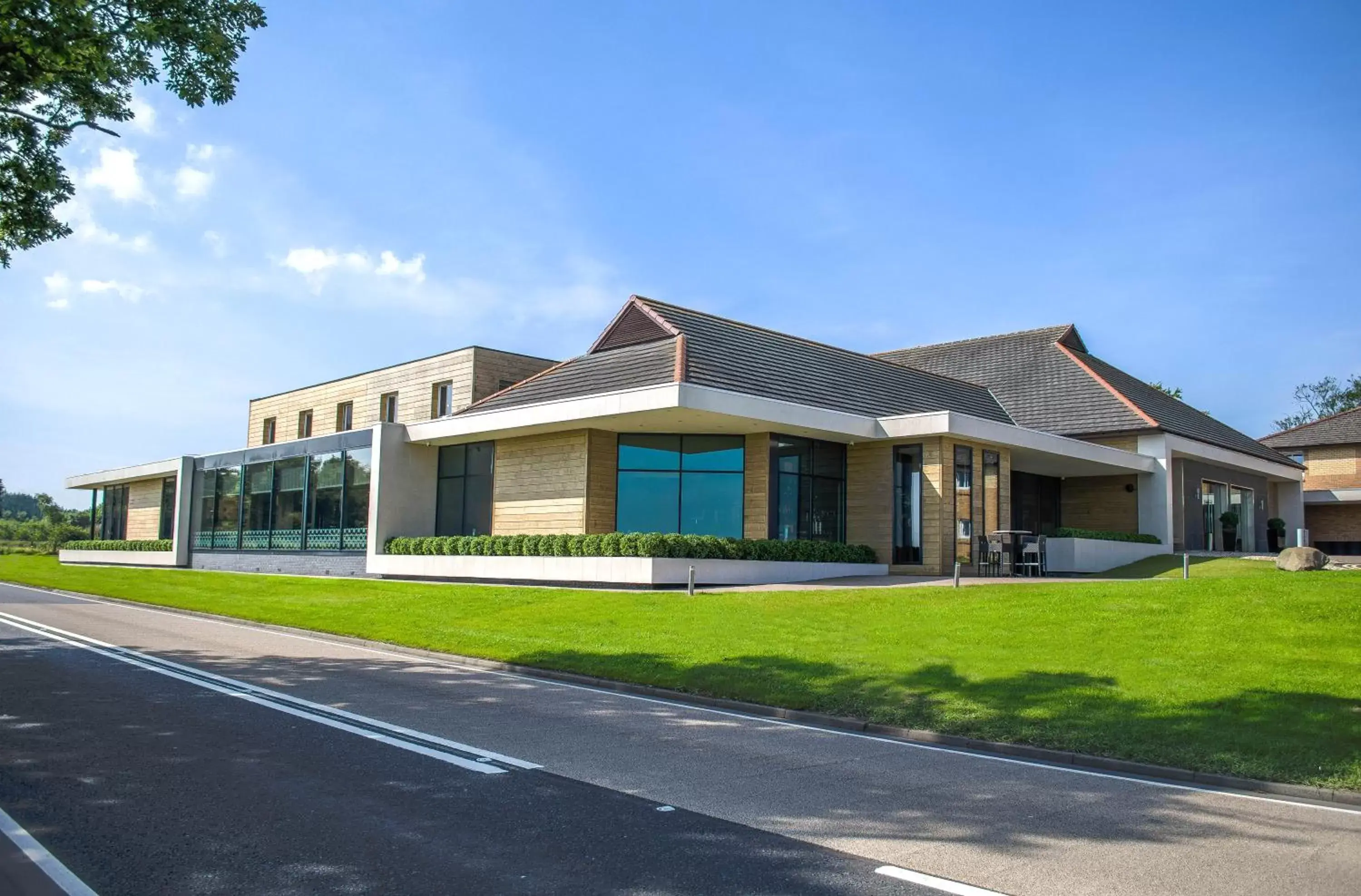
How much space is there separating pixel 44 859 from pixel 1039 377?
123 feet

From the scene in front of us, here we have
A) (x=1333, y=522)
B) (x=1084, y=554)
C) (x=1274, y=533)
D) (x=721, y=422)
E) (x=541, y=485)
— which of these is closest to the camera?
(x=721, y=422)

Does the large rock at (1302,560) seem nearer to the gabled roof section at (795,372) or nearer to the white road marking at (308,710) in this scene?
the gabled roof section at (795,372)

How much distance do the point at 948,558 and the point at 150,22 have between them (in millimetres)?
→ 21225

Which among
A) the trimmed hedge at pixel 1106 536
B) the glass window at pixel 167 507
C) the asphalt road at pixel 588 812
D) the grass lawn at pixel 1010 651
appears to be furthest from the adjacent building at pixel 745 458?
the asphalt road at pixel 588 812

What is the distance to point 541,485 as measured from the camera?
2788 centimetres

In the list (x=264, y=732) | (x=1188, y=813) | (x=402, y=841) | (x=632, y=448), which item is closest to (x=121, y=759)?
(x=264, y=732)

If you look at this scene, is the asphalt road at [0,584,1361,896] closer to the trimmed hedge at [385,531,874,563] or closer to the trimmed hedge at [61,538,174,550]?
the trimmed hedge at [385,531,874,563]

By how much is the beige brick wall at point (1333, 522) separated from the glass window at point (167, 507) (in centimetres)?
5333

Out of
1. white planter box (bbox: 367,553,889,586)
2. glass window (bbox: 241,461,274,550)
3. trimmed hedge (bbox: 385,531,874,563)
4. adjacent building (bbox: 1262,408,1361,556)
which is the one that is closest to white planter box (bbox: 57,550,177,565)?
glass window (bbox: 241,461,274,550)

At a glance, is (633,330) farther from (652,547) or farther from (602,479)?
(652,547)

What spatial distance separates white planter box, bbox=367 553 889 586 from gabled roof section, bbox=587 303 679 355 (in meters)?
6.98

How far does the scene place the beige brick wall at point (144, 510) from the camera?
4947cm

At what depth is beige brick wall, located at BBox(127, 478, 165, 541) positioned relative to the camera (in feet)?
162

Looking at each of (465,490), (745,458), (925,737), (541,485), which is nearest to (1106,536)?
(745,458)
